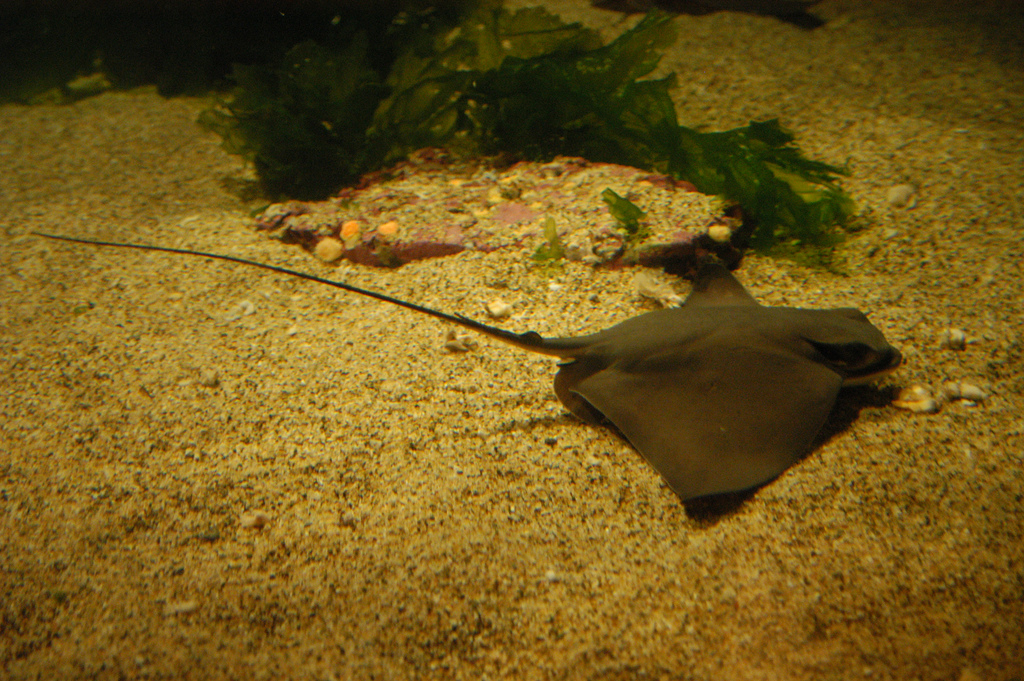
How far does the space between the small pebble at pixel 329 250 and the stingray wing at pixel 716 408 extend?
2.26 meters

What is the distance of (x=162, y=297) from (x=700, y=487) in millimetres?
3429

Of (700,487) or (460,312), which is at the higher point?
(700,487)

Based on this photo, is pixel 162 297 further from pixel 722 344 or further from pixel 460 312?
pixel 722 344

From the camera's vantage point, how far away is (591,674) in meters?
1.43

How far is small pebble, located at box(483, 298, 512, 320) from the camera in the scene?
2918mm

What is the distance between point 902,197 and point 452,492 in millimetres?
4029

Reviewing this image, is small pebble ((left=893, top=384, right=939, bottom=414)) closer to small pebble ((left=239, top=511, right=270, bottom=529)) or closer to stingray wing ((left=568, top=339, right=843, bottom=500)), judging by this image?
stingray wing ((left=568, top=339, right=843, bottom=500))

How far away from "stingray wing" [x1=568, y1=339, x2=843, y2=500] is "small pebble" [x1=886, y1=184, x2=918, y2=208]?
8.39 feet

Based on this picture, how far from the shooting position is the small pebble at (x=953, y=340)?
8.27 ft

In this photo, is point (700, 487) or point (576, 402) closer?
point (700, 487)

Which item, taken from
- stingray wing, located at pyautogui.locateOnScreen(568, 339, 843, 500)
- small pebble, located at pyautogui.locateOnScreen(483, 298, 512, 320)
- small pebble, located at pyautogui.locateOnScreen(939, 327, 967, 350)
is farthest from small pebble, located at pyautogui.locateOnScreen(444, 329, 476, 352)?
small pebble, located at pyautogui.locateOnScreen(939, 327, 967, 350)

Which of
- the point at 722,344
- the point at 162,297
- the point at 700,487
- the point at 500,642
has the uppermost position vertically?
the point at 722,344

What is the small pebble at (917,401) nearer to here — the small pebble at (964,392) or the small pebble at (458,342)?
the small pebble at (964,392)

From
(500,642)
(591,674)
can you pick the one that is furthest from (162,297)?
(591,674)
